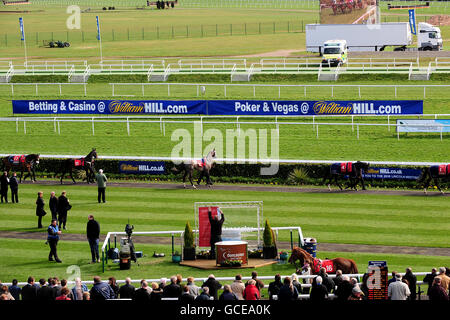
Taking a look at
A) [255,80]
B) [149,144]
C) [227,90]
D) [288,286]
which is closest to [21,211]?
[149,144]

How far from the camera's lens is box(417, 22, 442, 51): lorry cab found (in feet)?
233

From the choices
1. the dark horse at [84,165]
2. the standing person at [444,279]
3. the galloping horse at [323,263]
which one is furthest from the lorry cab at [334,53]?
A: the standing person at [444,279]

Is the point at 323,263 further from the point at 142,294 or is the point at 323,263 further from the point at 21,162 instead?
the point at 21,162

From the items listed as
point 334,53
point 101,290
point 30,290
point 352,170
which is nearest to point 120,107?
point 352,170

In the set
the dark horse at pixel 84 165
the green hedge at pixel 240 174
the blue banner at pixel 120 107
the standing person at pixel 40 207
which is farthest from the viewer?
the blue banner at pixel 120 107

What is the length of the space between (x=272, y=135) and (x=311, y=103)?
12.0ft

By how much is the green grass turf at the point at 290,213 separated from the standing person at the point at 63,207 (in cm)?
41

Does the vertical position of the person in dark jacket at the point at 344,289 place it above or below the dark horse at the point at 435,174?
below

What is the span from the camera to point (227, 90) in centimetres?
5300

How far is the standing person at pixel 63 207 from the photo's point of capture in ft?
82.0

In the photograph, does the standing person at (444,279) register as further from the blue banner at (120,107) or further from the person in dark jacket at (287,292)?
the blue banner at (120,107)

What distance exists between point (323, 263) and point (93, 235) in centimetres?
618

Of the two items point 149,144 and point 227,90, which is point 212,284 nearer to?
point 149,144

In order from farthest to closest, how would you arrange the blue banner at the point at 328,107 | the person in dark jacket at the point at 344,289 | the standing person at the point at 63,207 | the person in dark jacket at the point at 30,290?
the blue banner at the point at 328,107 → the standing person at the point at 63,207 → the person in dark jacket at the point at 30,290 → the person in dark jacket at the point at 344,289
